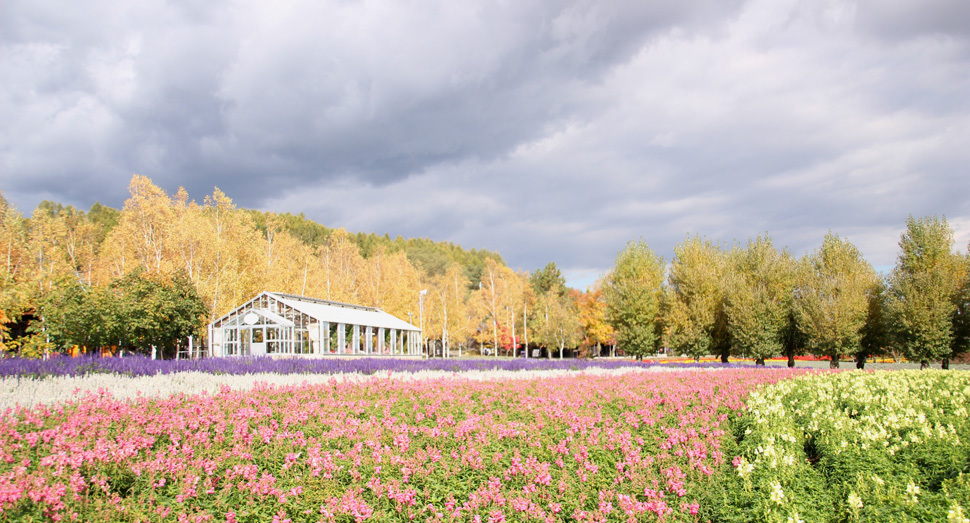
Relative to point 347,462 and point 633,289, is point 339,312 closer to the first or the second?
point 633,289


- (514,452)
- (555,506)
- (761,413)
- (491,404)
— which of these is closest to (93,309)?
(491,404)

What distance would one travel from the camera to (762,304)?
3089cm

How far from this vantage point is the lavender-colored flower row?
1170 centimetres

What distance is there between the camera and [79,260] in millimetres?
48781

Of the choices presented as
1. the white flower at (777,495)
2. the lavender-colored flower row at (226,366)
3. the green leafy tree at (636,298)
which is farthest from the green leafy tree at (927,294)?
the white flower at (777,495)

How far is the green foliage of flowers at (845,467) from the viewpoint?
4.64 metres

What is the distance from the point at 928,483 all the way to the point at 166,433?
8333mm

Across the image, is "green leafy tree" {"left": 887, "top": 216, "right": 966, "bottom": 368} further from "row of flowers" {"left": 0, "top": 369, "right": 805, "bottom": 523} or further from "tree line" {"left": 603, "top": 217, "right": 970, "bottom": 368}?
"row of flowers" {"left": 0, "top": 369, "right": 805, "bottom": 523}

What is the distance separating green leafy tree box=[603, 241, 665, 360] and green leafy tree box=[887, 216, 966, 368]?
12.9 meters

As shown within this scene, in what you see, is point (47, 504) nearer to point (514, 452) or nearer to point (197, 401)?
point (197, 401)

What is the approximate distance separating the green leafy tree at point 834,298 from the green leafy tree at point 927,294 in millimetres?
1655

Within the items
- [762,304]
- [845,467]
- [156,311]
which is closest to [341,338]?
[156,311]

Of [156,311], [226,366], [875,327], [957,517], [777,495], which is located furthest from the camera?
[875,327]

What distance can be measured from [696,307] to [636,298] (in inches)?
146
